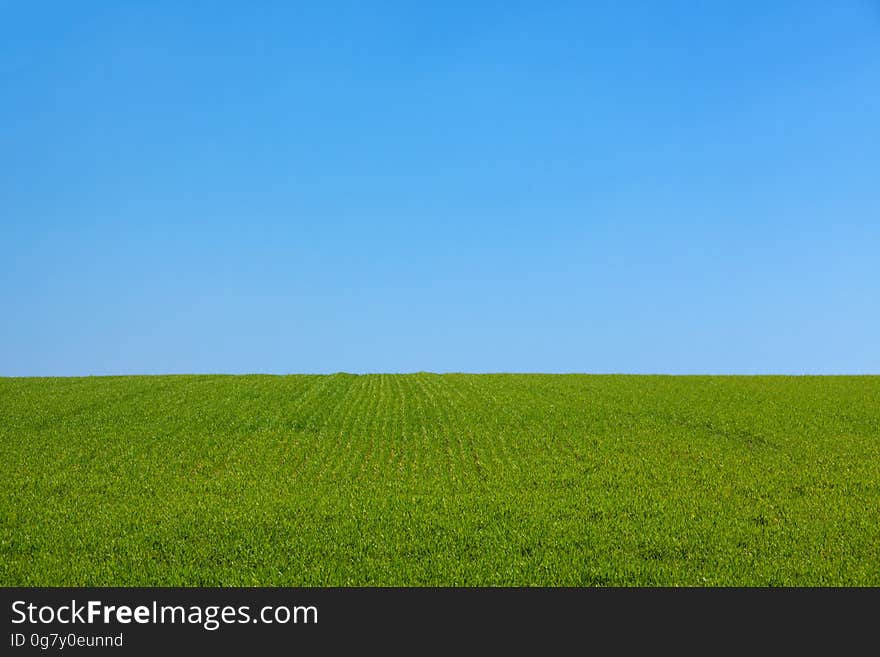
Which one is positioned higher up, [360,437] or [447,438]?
[360,437]

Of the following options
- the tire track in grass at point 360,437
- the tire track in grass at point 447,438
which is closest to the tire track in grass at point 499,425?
the tire track in grass at point 447,438

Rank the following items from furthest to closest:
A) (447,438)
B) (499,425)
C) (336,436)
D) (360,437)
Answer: (499,425) → (336,436) → (360,437) → (447,438)

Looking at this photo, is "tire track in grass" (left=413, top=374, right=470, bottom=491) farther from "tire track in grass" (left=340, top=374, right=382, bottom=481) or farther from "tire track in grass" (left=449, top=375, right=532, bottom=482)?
"tire track in grass" (left=340, top=374, right=382, bottom=481)

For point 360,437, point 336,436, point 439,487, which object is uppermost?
point 336,436

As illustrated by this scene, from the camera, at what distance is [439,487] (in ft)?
59.1

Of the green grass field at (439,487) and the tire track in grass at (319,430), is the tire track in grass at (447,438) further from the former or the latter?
→ the tire track in grass at (319,430)

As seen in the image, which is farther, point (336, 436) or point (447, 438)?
point (336, 436)

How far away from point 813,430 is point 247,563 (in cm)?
2253

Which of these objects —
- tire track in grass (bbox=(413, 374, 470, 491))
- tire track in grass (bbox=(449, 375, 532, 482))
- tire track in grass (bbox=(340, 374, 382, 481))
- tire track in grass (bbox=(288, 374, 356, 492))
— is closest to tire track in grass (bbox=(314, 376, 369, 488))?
tire track in grass (bbox=(288, 374, 356, 492))

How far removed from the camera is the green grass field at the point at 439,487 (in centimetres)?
1199

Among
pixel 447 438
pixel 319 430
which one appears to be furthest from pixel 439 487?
pixel 319 430

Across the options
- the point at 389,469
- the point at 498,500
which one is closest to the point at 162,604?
the point at 498,500

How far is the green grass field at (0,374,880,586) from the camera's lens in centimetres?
1199

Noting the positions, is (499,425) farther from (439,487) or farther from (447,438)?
(439,487)
